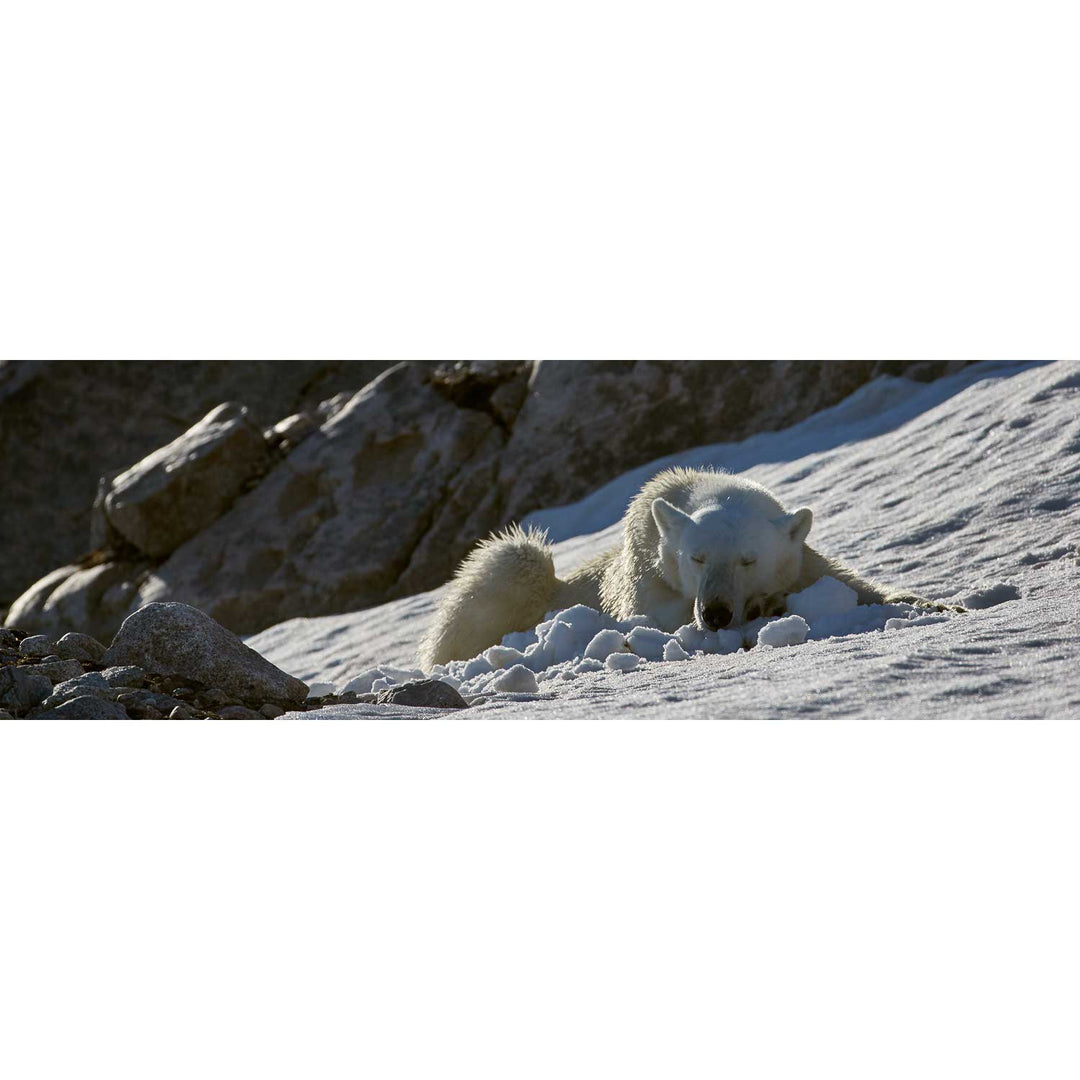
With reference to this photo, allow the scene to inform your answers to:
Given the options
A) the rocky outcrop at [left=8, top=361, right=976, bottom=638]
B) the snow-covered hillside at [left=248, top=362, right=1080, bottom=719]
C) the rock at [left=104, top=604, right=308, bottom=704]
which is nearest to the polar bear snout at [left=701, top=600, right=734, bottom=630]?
the snow-covered hillside at [left=248, top=362, right=1080, bottom=719]

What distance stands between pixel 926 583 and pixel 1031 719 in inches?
161

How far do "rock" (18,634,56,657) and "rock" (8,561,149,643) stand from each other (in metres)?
11.4

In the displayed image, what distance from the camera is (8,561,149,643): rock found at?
17.7 metres

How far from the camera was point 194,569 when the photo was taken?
17.5 meters

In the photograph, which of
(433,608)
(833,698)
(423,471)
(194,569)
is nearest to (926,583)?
(833,698)

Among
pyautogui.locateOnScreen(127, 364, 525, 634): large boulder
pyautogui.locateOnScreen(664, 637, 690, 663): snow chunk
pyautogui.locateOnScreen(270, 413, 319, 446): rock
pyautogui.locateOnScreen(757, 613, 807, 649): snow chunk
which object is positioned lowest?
pyautogui.locateOnScreen(664, 637, 690, 663): snow chunk

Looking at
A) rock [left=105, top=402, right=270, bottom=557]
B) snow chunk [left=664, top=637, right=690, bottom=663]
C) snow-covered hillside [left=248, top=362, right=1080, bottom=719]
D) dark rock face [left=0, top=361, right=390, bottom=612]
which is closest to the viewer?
snow-covered hillside [left=248, top=362, right=1080, bottom=719]

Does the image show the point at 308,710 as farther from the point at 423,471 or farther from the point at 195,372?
the point at 195,372

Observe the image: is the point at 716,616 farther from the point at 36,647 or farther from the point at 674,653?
the point at 36,647

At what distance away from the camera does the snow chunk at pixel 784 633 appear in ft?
20.7

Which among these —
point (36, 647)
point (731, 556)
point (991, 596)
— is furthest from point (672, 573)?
point (36, 647)

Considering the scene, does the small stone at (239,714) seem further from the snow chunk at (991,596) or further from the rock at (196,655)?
the snow chunk at (991,596)

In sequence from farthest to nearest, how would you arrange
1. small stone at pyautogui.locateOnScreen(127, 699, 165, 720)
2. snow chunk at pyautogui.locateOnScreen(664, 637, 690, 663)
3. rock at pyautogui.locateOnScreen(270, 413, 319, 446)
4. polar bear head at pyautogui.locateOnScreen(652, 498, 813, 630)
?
rock at pyautogui.locateOnScreen(270, 413, 319, 446) → polar bear head at pyautogui.locateOnScreen(652, 498, 813, 630) → snow chunk at pyautogui.locateOnScreen(664, 637, 690, 663) → small stone at pyautogui.locateOnScreen(127, 699, 165, 720)

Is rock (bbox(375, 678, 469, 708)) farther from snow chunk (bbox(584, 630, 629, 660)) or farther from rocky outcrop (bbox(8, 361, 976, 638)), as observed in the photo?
rocky outcrop (bbox(8, 361, 976, 638))
